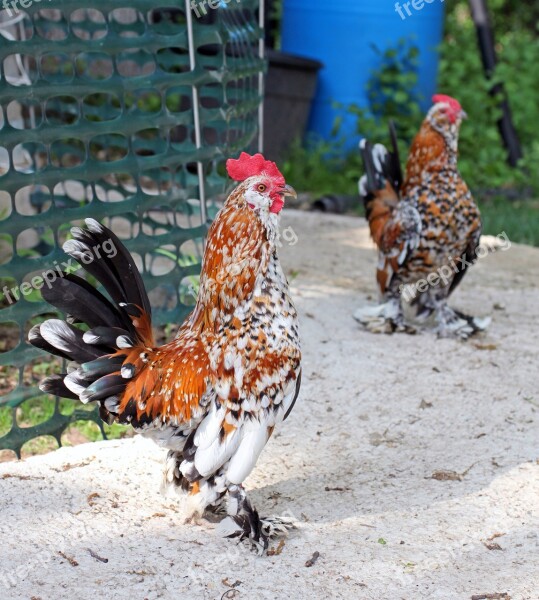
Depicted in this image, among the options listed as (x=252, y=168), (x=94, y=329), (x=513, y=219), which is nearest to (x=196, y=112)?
(x=252, y=168)

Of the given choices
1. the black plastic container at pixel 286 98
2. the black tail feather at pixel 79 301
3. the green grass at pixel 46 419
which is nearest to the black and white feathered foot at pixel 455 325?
the green grass at pixel 46 419

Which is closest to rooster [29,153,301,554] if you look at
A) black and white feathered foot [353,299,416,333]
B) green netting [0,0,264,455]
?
green netting [0,0,264,455]

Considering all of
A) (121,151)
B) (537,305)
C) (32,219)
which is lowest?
(537,305)

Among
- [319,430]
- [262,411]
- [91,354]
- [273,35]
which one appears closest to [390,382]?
[319,430]

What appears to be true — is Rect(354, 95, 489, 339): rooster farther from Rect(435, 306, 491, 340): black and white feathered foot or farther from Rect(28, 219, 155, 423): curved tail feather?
Rect(28, 219, 155, 423): curved tail feather

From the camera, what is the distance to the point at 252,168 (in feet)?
8.82

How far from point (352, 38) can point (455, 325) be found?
490cm

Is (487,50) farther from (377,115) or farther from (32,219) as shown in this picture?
(32,219)

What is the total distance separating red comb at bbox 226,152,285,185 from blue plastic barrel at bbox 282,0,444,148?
627cm

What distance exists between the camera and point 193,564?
266 cm

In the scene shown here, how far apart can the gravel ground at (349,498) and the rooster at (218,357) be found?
0.84 feet

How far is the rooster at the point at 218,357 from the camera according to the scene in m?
2.67

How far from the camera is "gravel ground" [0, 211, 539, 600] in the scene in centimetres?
261

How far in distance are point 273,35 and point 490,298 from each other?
6.16 metres
